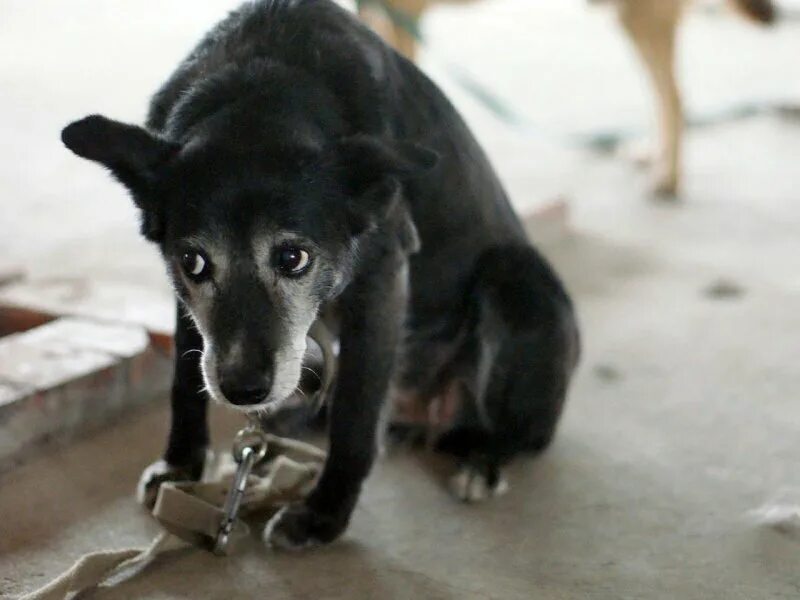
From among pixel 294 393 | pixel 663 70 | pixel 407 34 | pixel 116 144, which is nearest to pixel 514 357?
pixel 294 393

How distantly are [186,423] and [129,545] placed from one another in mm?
221

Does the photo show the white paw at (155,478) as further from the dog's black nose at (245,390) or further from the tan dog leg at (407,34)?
the tan dog leg at (407,34)

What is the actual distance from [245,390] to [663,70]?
2.83m

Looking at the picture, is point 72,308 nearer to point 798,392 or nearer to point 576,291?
point 576,291

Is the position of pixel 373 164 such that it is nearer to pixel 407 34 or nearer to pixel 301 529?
pixel 301 529

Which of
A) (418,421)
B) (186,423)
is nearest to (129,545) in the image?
(186,423)

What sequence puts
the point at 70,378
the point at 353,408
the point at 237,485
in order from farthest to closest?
the point at 70,378
the point at 353,408
the point at 237,485

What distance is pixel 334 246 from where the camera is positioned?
146 cm

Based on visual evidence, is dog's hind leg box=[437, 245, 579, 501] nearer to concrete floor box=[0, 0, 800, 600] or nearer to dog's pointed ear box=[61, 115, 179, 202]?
concrete floor box=[0, 0, 800, 600]

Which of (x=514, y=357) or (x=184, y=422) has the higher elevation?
(x=184, y=422)

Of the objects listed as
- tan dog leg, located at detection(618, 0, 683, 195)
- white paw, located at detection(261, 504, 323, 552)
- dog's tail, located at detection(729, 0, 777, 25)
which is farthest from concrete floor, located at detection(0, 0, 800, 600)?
dog's tail, located at detection(729, 0, 777, 25)

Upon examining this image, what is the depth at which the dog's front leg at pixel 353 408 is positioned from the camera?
1618 mm

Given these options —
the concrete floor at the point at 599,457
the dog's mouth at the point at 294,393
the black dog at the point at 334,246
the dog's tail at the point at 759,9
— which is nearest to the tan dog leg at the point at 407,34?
the concrete floor at the point at 599,457

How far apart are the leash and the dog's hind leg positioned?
304mm
